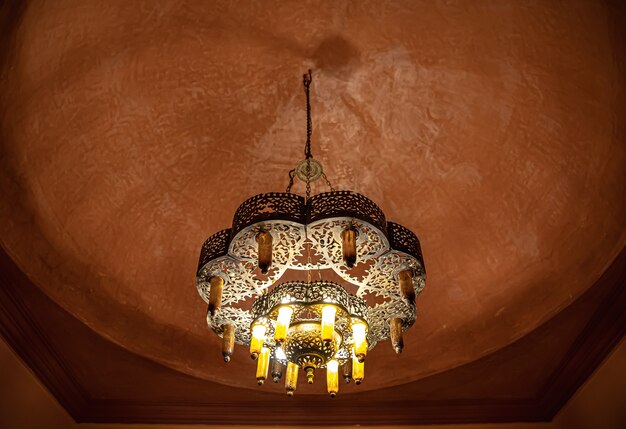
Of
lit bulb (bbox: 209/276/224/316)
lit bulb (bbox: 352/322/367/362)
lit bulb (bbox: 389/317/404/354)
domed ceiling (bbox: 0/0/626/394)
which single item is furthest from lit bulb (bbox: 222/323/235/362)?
domed ceiling (bbox: 0/0/626/394)

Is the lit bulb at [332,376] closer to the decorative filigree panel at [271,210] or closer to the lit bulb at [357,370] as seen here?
the lit bulb at [357,370]

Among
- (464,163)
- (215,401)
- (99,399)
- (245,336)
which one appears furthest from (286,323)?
(99,399)

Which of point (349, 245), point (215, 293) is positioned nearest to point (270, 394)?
point (215, 293)

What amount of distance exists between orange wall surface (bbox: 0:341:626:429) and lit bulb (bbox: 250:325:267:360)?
9.26ft

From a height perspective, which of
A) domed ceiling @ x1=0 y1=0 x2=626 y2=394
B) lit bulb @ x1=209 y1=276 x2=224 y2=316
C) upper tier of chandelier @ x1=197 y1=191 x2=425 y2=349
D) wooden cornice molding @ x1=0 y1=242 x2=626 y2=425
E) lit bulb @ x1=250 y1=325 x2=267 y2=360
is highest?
domed ceiling @ x1=0 y1=0 x2=626 y2=394

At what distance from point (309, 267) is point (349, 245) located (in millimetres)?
758

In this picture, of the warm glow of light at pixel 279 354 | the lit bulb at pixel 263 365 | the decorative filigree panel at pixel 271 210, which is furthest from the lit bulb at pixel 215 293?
the warm glow of light at pixel 279 354

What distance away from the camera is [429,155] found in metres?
5.96

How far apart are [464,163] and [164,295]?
3.36m

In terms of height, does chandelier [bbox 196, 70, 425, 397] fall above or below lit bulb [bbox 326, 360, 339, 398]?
above

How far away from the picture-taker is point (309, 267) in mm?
4625

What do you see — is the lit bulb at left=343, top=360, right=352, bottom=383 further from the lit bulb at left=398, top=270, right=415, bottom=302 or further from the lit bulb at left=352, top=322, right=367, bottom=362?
the lit bulb at left=398, top=270, right=415, bottom=302

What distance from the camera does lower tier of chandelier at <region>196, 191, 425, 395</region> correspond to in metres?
4.10

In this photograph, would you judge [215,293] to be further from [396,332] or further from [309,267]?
[396,332]
